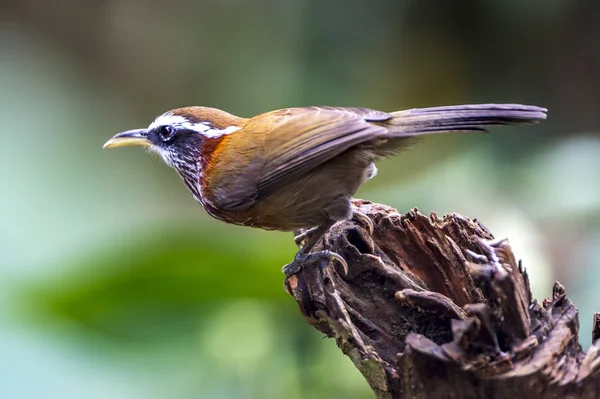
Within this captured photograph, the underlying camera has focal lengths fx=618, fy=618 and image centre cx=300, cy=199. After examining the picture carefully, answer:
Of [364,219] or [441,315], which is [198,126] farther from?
[441,315]

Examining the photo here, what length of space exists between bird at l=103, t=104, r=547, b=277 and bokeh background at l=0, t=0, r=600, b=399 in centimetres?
85

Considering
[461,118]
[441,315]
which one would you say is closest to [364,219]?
[461,118]

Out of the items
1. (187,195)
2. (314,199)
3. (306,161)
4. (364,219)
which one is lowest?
(364,219)

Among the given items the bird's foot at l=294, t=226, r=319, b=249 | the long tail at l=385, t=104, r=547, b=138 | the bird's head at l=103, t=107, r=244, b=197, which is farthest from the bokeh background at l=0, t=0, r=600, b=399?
the long tail at l=385, t=104, r=547, b=138

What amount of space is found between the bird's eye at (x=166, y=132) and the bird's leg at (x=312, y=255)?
0.98 m

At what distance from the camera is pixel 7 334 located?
3594mm

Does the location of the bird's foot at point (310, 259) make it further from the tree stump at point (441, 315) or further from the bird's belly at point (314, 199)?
the bird's belly at point (314, 199)

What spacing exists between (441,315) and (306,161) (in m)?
1.06

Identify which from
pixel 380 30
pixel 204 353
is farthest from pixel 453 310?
pixel 380 30

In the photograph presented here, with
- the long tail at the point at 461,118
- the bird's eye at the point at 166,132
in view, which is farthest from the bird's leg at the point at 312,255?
the bird's eye at the point at 166,132

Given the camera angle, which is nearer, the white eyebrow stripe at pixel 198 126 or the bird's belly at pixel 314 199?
the bird's belly at pixel 314 199

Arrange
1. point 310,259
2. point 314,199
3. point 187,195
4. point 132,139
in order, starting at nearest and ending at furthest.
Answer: point 310,259, point 314,199, point 132,139, point 187,195

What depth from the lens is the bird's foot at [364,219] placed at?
10.1 ft

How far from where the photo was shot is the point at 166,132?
354 cm
